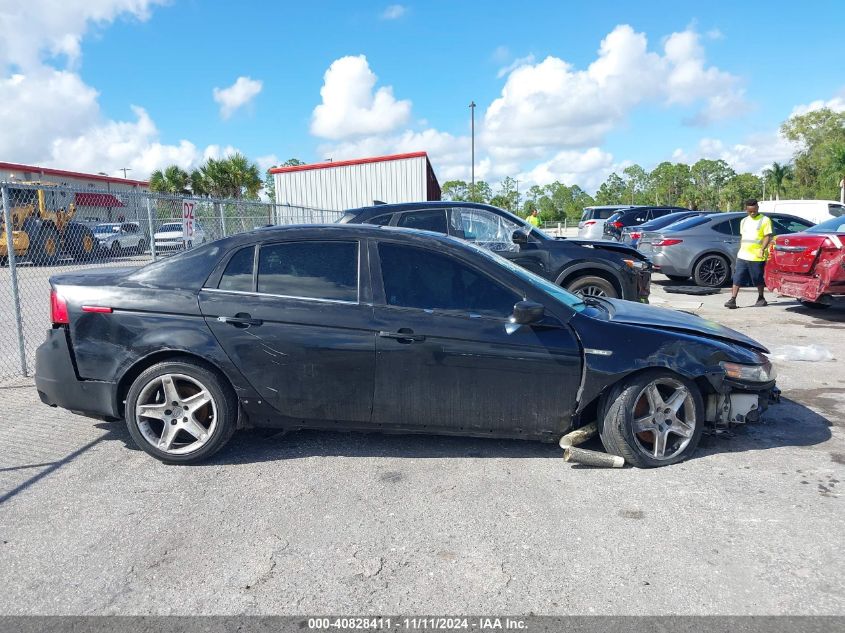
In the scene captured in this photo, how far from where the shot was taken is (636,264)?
8320 millimetres

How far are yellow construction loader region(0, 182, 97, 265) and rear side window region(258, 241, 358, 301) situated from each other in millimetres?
4924

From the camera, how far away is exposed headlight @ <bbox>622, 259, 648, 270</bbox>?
807 centimetres

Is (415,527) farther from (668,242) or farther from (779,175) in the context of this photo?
(779,175)

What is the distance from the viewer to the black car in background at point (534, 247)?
805cm

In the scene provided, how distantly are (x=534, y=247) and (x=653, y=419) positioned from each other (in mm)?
4485

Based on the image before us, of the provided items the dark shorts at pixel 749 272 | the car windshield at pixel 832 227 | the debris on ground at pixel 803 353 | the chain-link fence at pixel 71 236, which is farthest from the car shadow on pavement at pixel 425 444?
the dark shorts at pixel 749 272

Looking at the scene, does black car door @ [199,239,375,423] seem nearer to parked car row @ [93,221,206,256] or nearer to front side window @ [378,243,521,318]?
front side window @ [378,243,521,318]

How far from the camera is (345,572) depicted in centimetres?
287

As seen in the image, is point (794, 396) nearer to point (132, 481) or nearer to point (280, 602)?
point (280, 602)

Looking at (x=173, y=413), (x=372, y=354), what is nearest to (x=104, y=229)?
(x=173, y=413)

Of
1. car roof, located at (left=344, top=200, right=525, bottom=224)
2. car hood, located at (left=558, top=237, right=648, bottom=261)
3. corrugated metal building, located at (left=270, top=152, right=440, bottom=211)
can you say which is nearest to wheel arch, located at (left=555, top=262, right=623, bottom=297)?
car hood, located at (left=558, top=237, right=648, bottom=261)

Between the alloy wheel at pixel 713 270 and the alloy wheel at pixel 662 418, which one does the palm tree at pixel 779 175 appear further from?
the alloy wheel at pixel 662 418

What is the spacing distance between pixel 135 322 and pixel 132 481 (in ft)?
3.35

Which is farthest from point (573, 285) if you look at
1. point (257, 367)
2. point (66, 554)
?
point (66, 554)
